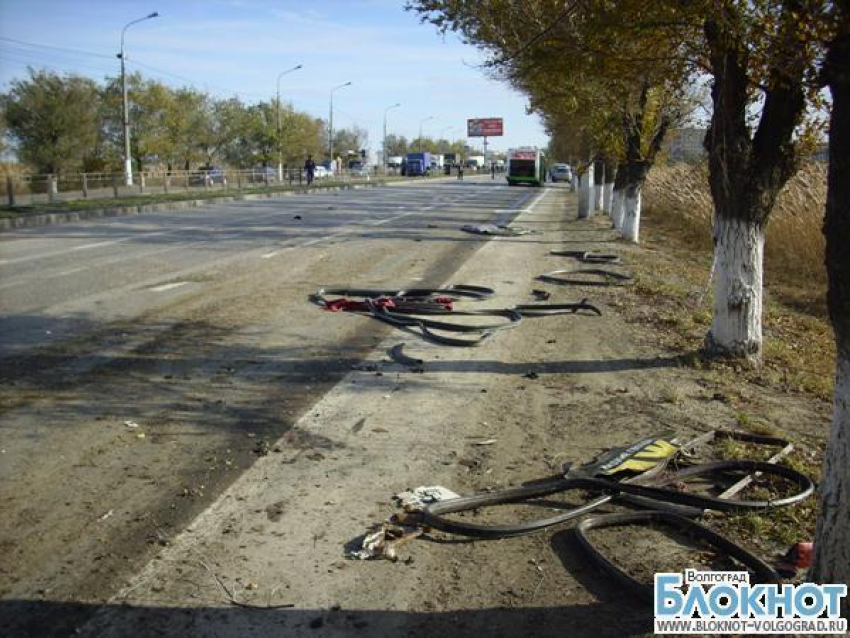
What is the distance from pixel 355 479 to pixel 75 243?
14486mm

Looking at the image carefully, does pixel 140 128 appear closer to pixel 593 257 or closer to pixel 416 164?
pixel 416 164

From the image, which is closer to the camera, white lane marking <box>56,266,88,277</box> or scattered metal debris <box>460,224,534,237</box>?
white lane marking <box>56,266,88,277</box>

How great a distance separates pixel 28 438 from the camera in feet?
17.3

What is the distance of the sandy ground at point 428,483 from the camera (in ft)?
11.0

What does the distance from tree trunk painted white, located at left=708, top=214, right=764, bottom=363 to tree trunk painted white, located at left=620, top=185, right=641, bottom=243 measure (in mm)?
11964

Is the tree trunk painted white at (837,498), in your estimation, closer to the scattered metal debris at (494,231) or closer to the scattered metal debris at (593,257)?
the scattered metal debris at (593,257)

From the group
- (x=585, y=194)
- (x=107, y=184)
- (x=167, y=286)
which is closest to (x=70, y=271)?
(x=167, y=286)

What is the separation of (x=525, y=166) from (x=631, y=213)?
4695 centimetres

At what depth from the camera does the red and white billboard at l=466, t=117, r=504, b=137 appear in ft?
431

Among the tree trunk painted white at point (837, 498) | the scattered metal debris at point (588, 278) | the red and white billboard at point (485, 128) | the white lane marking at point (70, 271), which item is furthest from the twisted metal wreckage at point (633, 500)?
the red and white billboard at point (485, 128)

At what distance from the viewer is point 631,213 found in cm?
1969

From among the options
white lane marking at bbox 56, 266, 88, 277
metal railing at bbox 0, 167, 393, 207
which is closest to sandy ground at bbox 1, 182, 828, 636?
white lane marking at bbox 56, 266, 88, 277

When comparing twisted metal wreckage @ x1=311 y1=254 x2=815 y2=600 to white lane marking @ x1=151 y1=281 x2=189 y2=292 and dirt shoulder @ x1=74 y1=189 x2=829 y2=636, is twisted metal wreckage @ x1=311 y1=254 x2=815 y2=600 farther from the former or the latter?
white lane marking @ x1=151 y1=281 x2=189 y2=292

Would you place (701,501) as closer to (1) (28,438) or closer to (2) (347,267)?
(1) (28,438)
